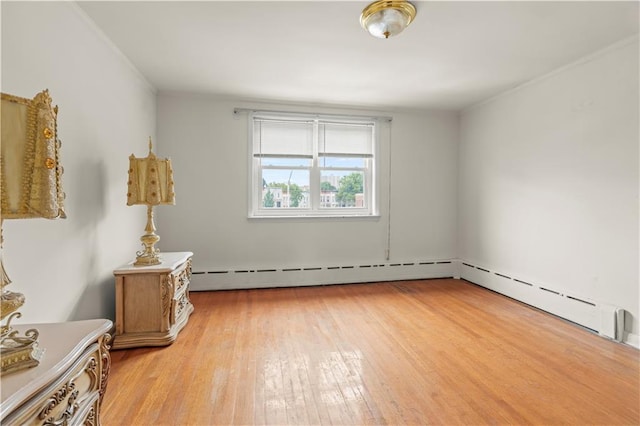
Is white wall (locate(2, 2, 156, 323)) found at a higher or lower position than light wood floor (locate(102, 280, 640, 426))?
higher

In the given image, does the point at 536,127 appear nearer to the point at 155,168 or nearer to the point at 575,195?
the point at 575,195

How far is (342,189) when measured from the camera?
14.8 feet

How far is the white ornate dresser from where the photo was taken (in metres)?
0.83

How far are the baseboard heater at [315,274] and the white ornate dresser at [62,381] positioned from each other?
280cm

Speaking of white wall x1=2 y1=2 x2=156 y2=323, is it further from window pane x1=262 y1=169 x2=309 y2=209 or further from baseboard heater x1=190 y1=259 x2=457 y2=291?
window pane x1=262 y1=169 x2=309 y2=209

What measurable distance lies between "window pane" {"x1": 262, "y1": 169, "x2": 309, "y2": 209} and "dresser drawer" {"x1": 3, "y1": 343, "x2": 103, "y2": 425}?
314 cm

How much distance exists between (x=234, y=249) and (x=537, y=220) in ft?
12.0

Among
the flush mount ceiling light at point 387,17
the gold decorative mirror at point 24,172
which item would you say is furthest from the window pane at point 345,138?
the gold decorative mirror at point 24,172

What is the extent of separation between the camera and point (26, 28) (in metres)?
1.66

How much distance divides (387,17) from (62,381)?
257 centimetres

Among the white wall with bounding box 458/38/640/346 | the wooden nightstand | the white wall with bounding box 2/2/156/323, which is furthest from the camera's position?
the white wall with bounding box 458/38/640/346

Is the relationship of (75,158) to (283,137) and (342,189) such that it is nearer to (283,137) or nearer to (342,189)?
(283,137)

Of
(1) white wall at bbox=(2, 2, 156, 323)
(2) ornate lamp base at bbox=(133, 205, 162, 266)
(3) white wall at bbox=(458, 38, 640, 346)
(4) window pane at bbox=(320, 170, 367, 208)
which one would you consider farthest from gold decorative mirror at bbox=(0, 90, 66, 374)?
(3) white wall at bbox=(458, 38, 640, 346)

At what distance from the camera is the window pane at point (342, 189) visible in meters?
4.43
